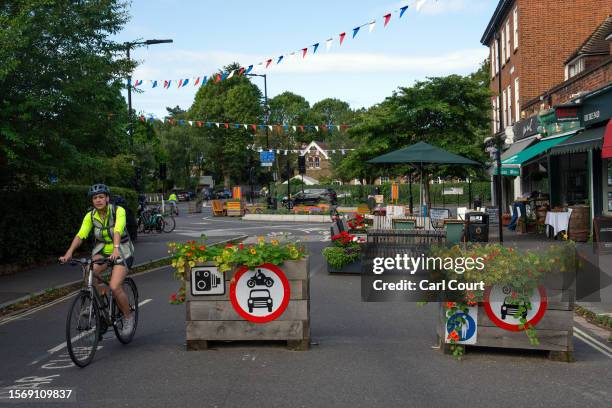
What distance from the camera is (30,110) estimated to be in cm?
1273

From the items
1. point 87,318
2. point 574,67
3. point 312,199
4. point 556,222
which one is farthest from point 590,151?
point 312,199

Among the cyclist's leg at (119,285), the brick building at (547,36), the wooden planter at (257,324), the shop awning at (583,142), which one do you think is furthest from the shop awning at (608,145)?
the brick building at (547,36)

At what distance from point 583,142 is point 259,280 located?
12673 millimetres

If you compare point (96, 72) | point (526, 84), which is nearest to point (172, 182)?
point (526, 84)

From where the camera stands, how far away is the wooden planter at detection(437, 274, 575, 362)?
261 inches

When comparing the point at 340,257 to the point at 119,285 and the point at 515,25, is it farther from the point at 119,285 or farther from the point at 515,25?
the point at 515,25

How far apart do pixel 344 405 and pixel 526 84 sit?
2648 cm

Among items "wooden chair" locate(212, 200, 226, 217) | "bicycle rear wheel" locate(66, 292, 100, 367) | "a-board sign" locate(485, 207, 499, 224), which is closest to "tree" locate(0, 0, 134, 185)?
"bicycle rear wheel" locate(66, 292, 100, 367)

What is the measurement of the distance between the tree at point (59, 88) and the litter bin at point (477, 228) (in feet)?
31.7

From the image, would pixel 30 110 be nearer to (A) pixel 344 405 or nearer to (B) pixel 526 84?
(A) pixel 344 405

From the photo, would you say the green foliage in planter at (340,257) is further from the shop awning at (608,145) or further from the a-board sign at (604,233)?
the a-board sign at (604,233)

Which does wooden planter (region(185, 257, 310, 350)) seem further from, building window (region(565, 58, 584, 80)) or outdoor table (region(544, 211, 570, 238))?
building window (region(565, 58, 584, 80))

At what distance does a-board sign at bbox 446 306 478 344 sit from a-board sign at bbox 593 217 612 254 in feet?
33.5

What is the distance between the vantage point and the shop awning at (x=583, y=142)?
16.6 metres
